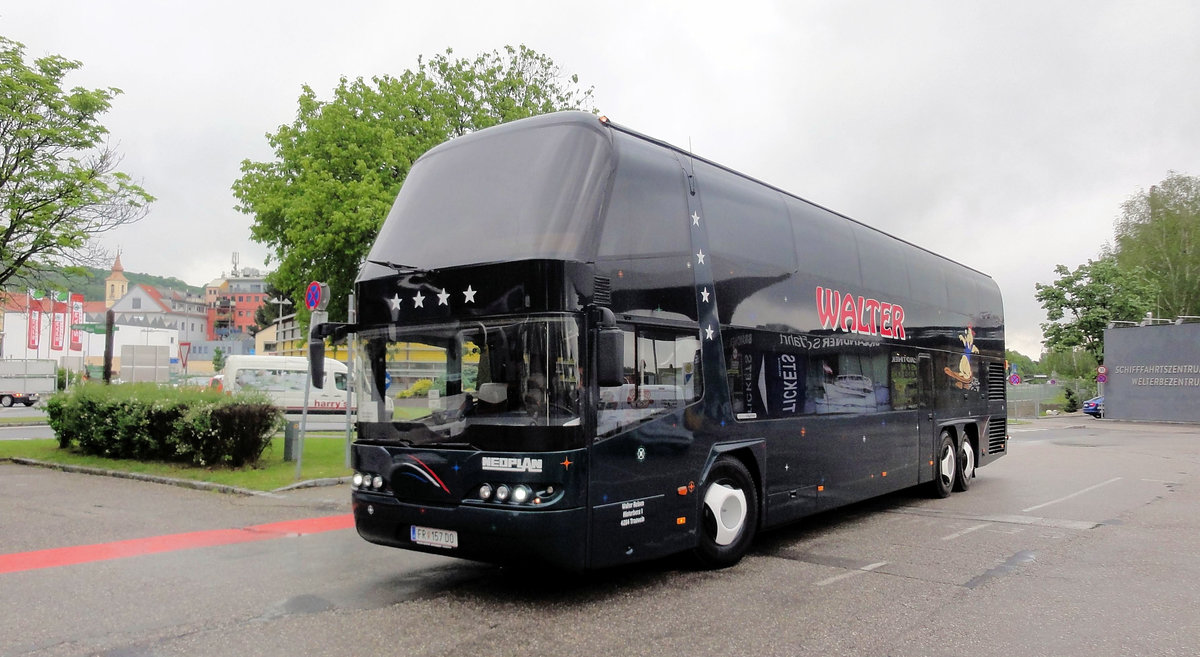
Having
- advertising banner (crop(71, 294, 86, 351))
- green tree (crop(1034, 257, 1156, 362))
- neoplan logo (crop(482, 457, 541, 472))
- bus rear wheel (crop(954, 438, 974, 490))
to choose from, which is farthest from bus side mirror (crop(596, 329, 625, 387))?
advertising banner (crop(71, 294, 86, 351))

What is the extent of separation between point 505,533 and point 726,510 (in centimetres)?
242

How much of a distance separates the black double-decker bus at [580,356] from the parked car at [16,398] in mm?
47510

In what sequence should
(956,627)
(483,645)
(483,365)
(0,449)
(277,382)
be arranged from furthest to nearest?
1. (277,382)
2. (0,449)
3. (483,365)
4. (956,627)
5. (483,645)

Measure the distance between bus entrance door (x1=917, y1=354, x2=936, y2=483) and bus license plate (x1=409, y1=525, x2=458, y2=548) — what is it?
793 cm

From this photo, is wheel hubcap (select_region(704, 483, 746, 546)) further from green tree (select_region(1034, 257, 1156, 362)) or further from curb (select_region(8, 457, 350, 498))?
green tree (select_region(1034, 257, 1156, 362))

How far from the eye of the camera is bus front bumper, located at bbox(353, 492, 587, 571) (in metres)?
5.70

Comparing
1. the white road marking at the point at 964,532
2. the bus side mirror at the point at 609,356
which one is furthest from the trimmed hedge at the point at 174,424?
the white road marking at the point at 964,532

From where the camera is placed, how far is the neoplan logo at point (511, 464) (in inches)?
225

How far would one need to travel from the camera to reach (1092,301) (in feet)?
179

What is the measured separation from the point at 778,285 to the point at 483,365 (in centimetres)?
369

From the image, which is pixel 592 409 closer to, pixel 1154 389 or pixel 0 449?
pixel 0 449

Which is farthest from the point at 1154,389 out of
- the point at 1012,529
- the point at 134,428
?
the point at 134,428

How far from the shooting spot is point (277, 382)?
31.7 meters

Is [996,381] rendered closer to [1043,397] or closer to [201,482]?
[201,482]
